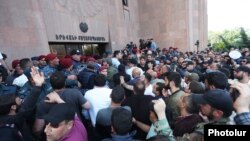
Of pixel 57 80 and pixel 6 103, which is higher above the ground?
pixel 57 80

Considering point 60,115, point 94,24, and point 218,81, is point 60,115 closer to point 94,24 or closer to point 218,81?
point 218,81

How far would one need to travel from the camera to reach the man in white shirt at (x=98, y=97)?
376 cm

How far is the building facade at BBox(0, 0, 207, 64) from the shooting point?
8.57 metres

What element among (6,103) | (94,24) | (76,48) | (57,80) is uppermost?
(94,24)

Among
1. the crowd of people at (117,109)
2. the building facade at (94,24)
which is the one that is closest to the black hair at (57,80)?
the crowd of people at (117,109)

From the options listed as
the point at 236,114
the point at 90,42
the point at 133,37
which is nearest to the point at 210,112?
the point at 236,114

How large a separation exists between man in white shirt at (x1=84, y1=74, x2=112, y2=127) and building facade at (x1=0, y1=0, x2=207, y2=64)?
5.27m

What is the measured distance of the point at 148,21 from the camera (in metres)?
20.7

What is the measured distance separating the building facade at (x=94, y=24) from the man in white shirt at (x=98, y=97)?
5.27 m

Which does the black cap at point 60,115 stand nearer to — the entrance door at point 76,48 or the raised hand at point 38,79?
the raised hand at point 38,79

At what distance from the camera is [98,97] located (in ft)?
12.4

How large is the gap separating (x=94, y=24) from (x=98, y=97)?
9.91 metres

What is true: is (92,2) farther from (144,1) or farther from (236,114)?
(236,114)

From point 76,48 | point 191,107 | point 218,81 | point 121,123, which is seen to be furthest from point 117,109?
point 76,48
